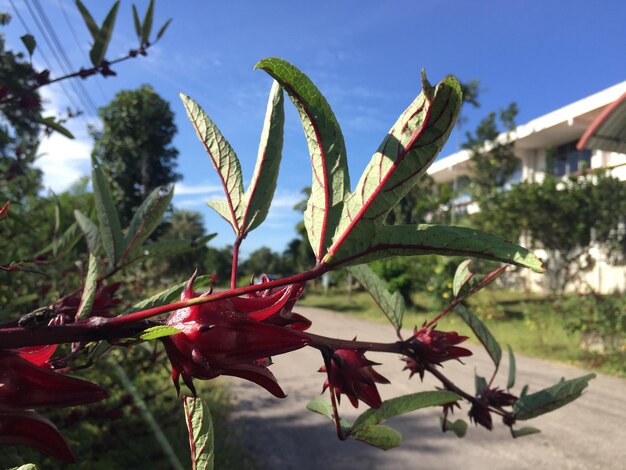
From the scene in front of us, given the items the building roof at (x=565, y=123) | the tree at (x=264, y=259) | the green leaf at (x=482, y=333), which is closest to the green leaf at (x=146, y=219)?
the green leaf at (x=482, y=333)

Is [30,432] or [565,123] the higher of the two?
[565,123]

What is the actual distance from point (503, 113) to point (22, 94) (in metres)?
15.7

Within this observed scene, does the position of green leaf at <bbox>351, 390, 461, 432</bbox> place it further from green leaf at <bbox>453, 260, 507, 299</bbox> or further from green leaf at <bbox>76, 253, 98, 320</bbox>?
green leaf at <bbox>76, 253, 98, 320</bbox>

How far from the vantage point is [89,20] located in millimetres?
865

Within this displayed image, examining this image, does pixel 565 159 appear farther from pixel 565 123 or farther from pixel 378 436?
pixel 378 436

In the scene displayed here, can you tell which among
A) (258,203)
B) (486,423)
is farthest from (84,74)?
(486,423)

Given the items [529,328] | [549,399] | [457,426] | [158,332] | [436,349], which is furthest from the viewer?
[529,328]

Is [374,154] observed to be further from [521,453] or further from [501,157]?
[501,157]

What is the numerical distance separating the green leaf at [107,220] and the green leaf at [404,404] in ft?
0.99

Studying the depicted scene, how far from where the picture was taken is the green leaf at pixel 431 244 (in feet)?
0.79

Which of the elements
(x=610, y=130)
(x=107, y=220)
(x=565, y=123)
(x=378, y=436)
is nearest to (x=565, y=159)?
(x=565, y=123)

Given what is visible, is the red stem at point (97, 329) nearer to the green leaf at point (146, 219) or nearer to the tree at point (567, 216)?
the green leaf at point (146, 219)

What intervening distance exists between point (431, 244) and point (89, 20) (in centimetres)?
86

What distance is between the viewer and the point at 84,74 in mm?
1030
